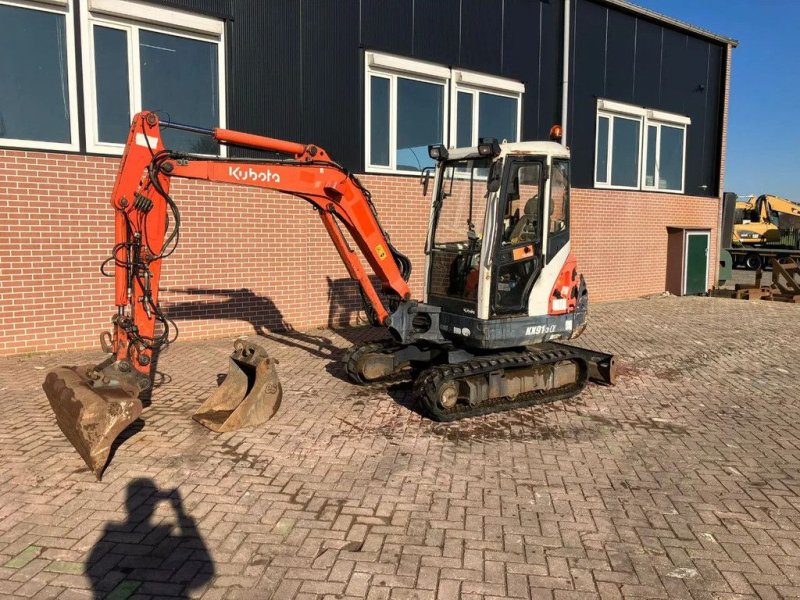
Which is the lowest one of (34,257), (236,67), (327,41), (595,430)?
(595,430)

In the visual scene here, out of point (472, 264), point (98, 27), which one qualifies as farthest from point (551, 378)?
point (98, 27)

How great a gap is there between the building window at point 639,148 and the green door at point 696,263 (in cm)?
144

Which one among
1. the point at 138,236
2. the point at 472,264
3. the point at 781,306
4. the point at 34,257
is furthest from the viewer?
the point at 781,306

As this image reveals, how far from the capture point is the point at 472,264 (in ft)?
21.0

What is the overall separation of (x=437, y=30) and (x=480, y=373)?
791 centimetres

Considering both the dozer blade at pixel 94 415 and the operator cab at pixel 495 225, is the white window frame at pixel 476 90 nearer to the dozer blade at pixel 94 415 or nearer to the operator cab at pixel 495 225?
the operator cab at pixel 495 225

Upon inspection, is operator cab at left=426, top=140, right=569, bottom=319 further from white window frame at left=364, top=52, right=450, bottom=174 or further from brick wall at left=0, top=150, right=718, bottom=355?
white window frame at left=364, top=52, right=450, bottom=174

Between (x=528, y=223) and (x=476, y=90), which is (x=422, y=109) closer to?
(x=476, y=90)

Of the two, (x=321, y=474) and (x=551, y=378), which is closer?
(x=321, y=474)

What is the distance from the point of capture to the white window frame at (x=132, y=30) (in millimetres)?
8305

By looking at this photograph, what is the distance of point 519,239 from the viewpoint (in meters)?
6.35

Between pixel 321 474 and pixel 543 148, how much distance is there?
3.98 meters

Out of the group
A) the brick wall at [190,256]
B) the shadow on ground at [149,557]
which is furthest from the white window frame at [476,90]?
the shadow on ground at [149,557]

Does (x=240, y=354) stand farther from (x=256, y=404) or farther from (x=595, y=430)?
(x=595, y=430)
